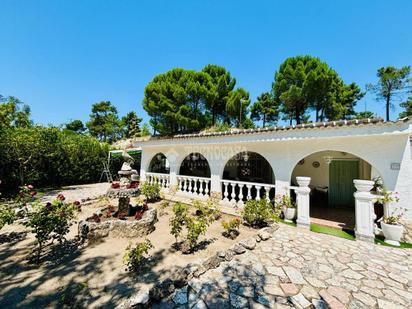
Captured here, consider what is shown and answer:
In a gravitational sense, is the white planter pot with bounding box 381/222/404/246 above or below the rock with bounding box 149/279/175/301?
above

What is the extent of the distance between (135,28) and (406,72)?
98.6 ft

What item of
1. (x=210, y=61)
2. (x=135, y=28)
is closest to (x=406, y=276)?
(x=135, y=28)

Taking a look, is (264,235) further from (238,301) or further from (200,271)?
(238,301)

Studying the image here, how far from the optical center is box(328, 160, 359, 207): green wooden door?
873 centimetres

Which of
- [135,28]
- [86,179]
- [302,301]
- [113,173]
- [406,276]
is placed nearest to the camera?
[302,301]

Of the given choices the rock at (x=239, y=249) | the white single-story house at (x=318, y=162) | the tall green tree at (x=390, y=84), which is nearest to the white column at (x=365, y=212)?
the white single-story house at (x=318, y=162)

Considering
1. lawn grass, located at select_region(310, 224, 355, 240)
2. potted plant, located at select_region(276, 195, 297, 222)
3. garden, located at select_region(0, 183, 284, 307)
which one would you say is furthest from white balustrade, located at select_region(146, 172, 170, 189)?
lawn grass, located at select_region(310, 224, 355, 240)

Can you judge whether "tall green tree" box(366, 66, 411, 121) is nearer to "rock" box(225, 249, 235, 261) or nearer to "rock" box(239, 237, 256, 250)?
"rock" box(239, 237, 256, 250)

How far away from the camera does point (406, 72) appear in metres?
20.5

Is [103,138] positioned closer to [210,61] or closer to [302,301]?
[210,61]

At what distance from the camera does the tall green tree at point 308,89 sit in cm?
1838

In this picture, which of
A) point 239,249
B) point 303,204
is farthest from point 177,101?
point 239,249

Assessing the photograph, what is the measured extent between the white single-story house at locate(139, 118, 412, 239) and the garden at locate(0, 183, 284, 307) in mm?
1688

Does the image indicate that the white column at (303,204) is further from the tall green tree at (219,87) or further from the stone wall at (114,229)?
the tall green tree at (219,87)
